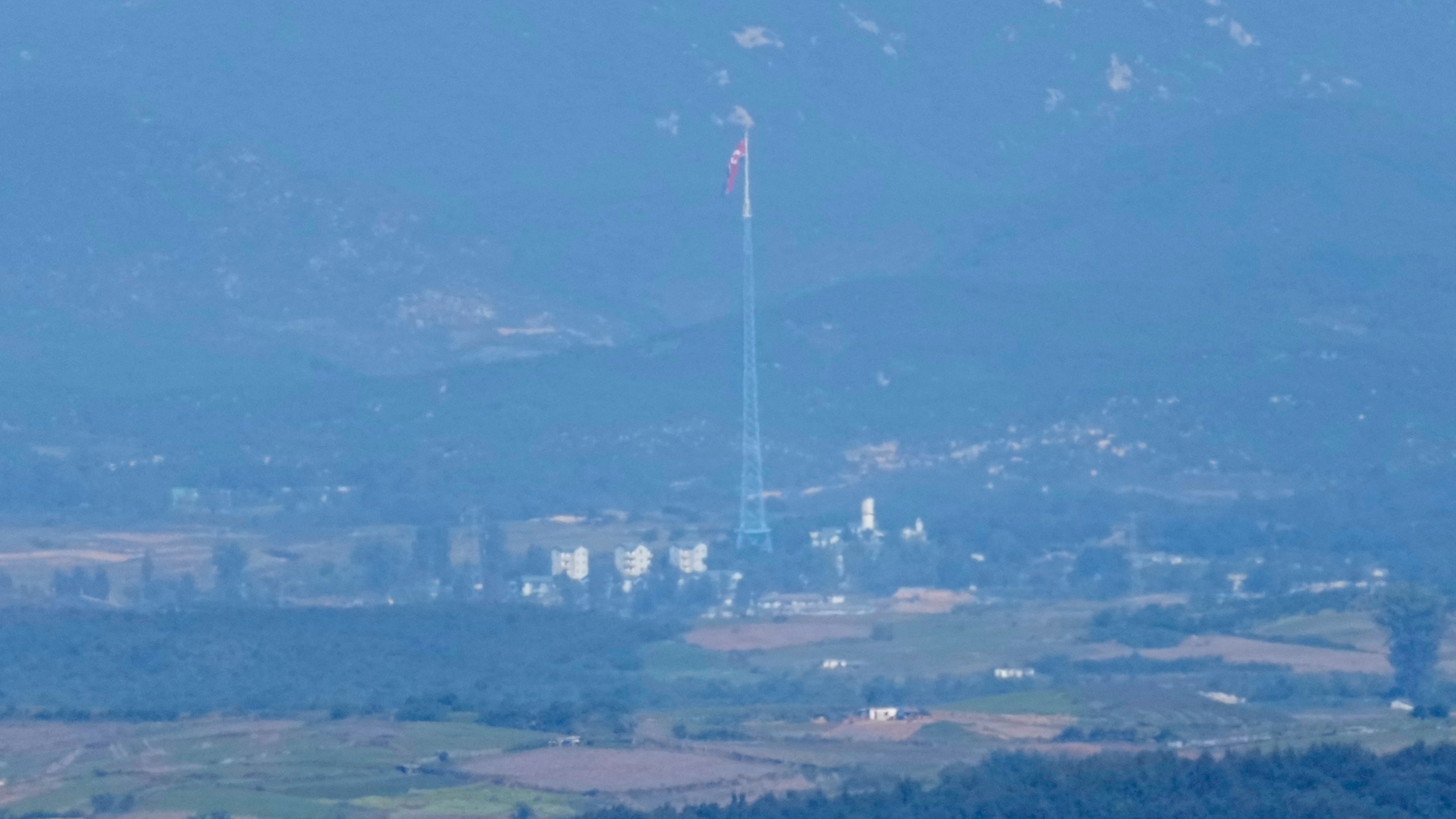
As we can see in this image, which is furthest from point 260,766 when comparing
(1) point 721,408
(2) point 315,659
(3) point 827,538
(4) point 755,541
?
(1) point 721,408

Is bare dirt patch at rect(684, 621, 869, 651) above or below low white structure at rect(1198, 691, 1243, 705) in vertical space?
above

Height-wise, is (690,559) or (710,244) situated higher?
(710,244)

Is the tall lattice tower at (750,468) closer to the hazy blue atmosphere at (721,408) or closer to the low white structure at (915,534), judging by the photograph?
the hazy blue atmosphere at (721,408)

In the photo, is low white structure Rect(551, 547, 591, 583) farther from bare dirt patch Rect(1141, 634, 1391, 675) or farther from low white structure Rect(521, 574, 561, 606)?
bare dirt patch Rect(1141, 634, 1391, 675)

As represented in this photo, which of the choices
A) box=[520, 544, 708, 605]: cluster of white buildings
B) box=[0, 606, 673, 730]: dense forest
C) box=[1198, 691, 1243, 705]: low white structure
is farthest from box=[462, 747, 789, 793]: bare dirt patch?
box=[520, 544, 708, 605]: cluster of white buildings

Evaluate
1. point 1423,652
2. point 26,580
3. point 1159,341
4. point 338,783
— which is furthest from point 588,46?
point 338,783

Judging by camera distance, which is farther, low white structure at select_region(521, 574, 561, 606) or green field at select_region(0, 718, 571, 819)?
low white structure at select_region(521, 574, 561, 606)

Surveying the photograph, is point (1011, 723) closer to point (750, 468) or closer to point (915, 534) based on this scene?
point (915, 534)

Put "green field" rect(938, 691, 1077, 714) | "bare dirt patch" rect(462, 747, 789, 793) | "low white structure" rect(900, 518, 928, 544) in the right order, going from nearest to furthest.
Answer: "bare dirt patch" rect(462, 747, 789, 793), "green field" rect(938, 691, 1077, 714), "low white structure" rect(900, 518, 928, 544)
